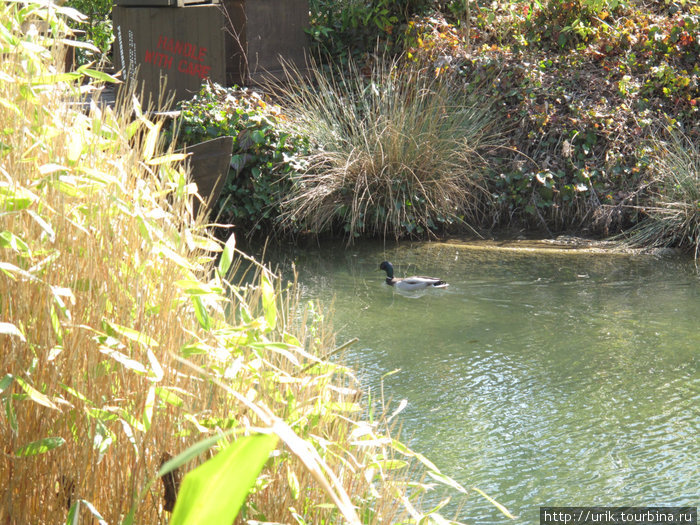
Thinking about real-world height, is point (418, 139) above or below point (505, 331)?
above

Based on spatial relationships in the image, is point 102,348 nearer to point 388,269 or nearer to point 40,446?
point 40,446

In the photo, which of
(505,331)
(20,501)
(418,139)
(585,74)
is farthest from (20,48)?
(585,74)

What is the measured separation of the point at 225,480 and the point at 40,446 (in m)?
1.57

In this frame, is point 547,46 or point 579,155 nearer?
point 579,155

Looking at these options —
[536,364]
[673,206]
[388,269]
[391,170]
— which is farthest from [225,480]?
[673,206]

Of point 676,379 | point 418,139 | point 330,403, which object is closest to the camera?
point 330,403

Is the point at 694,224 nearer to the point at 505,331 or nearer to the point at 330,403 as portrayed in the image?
the point at 505,331

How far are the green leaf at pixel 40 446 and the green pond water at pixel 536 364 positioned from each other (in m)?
1.23

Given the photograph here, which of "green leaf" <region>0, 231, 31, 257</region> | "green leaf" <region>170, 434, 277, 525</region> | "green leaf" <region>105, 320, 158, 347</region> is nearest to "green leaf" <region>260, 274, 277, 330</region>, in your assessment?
"green leaf" <region>105, 320, 158, 347</region>

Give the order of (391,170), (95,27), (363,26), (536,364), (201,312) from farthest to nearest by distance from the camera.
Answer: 1. (95,27)
2. (363,26)
3. (391,170)
4. (536,364)
5. (201,312)

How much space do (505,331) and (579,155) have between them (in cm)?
397

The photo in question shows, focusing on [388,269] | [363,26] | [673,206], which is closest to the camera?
[388,269]

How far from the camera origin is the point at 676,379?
4.63 metres

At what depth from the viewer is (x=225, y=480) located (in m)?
0.48
